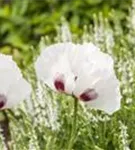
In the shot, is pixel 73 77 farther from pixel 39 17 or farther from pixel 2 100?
pixel 39 17

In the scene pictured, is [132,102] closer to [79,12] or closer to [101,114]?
[101,114]

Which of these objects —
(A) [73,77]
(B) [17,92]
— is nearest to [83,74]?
(A) [73,77]

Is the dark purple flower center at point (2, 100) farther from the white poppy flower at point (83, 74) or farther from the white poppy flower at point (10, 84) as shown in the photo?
the white poppy flower at point (83, 74)

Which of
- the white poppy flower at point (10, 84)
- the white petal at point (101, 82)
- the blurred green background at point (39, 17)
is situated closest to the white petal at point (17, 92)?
the white poppy flower at point (10, 84)

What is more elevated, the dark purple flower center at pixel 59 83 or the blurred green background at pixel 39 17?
the blurred green background at pixel 39 17

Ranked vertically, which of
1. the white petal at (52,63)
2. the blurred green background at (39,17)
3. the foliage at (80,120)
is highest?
the blurred green background at (39,17)

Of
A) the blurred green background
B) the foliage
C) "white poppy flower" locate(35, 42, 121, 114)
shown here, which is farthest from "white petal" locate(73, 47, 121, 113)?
the blurred green background
